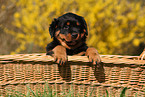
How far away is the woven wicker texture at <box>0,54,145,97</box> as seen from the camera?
196cm

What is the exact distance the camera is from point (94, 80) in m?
2.03

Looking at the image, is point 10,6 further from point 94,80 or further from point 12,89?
point 94,80

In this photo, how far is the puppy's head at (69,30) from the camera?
2477 millimetres

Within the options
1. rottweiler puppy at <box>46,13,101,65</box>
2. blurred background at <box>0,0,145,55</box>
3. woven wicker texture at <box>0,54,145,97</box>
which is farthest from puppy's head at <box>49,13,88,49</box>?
blurred background at <box>0,0,145,55</box>

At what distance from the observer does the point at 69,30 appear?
2.55m

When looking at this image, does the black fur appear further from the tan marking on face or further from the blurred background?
the blurred background

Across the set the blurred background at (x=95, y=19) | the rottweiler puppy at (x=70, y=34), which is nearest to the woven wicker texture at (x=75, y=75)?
the rottweiler puppy at (x=70, y=34)

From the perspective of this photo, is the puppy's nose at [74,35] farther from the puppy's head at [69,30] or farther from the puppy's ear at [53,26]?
the puppy's ear at [53,26]

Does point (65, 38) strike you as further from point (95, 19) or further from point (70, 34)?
point (95, 19)

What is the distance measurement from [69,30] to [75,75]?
760mm

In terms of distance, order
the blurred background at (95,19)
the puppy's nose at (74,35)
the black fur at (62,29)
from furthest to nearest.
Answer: the blurred background at (95,19), the black fur at (62,29), the puppy's nose at (74,35)

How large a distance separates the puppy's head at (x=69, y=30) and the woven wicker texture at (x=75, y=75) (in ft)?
1.87

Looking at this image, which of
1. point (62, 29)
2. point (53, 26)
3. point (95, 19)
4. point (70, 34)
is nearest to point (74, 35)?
point (70, 34)

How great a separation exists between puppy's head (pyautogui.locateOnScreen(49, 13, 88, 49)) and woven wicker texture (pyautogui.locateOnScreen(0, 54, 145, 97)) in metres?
0.57
